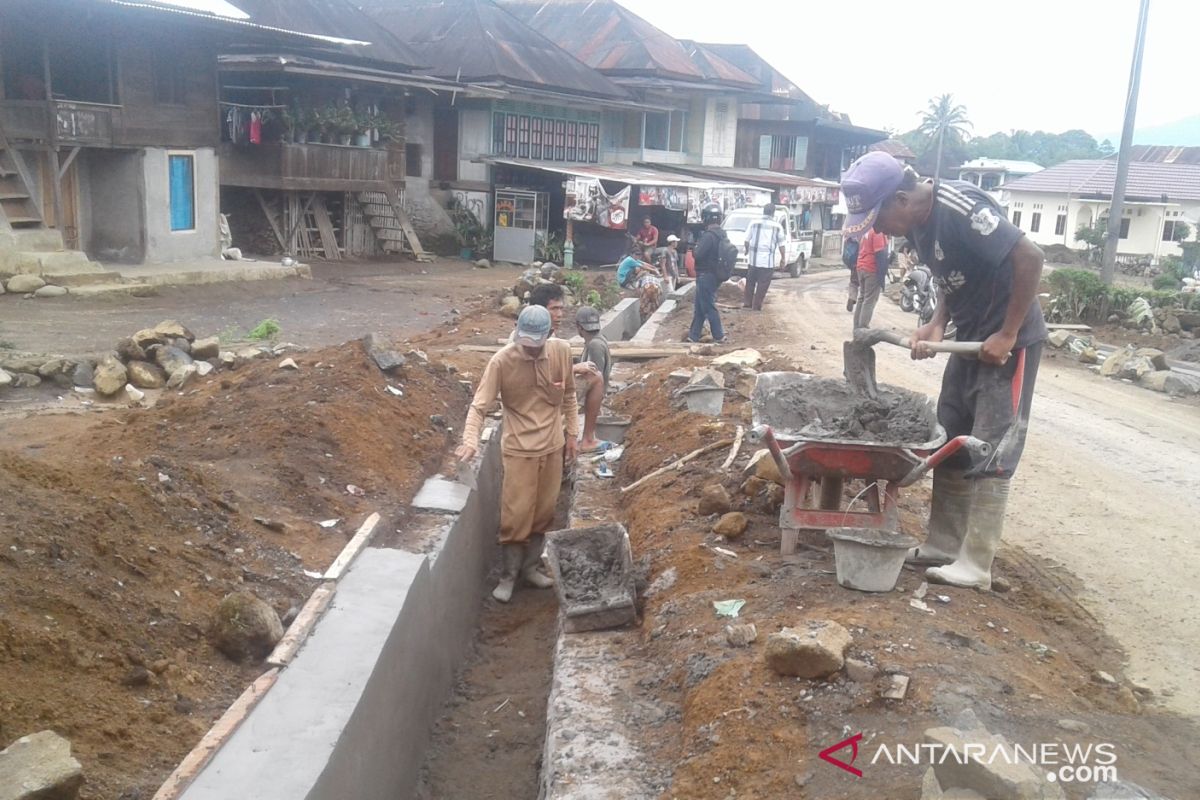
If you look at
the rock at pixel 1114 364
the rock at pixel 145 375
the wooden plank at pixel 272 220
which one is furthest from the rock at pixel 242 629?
the wooden plank at pixel 272 220

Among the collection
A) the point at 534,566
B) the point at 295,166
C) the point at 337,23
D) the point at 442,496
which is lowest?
the point at 534,566

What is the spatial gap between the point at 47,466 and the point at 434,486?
2.57 m

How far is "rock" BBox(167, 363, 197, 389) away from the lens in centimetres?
962

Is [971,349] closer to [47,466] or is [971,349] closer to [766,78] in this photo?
[47,466]

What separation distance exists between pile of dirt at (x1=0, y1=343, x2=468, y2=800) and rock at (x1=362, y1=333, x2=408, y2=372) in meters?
0.09

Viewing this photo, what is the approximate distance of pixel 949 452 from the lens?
14.8 feet

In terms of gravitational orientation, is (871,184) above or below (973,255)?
above

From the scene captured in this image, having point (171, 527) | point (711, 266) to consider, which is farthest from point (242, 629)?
point (711, 266)

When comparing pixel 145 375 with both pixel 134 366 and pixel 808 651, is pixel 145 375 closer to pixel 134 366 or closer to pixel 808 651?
pixel 134 366

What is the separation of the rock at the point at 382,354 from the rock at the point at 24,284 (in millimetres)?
9204

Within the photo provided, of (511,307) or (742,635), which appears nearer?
(742,635)

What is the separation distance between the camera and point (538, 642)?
21.3 feet

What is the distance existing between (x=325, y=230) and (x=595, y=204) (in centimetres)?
677

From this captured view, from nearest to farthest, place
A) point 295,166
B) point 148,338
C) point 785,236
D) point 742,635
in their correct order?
point 742,635
point 148,338
point 295,166
point 785,236
